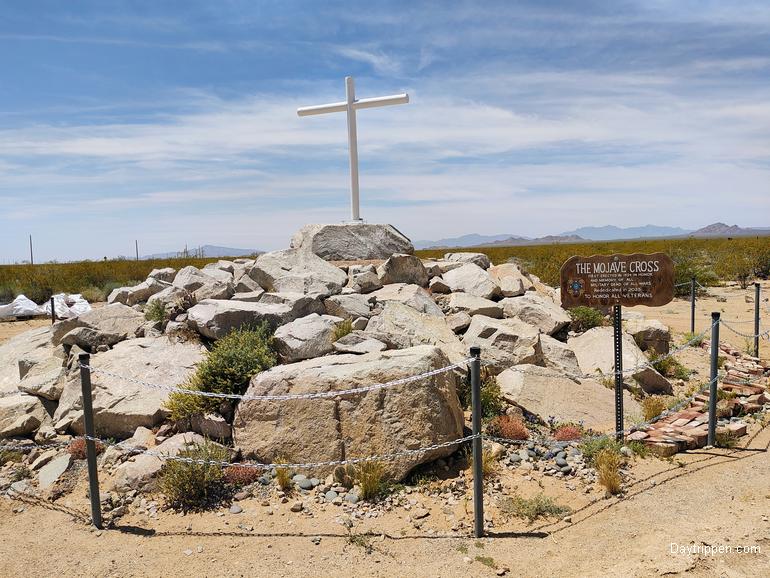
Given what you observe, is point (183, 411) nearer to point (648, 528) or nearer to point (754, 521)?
point (648, 528)

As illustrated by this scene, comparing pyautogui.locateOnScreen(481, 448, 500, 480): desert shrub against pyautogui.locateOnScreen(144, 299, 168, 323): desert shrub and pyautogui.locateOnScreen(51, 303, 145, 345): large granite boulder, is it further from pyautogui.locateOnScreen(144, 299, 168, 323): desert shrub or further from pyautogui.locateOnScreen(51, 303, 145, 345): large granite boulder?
pyautogui.locateOnScreen(51, 303, 145, 345): large granite boulder

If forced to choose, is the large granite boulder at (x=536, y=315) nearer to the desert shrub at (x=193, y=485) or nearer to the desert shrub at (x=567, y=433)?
the desert shrub at (x=567, y=433)

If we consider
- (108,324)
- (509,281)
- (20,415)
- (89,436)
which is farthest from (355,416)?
(509,281)

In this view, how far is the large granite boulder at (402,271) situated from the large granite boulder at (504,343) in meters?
2.80

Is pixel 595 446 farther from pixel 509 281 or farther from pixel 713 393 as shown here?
A: pixel 509 281

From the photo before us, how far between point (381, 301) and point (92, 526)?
6146 millimetres

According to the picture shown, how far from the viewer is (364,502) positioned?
19.9 feet

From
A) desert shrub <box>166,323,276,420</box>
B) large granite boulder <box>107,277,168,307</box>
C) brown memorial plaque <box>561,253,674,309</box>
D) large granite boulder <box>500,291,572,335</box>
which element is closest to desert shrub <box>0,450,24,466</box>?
desert shrub <box>166,323,276,420</box>

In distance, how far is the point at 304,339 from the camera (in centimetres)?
840

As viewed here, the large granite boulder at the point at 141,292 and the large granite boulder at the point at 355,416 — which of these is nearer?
the large granite boulder at the point at 355,416

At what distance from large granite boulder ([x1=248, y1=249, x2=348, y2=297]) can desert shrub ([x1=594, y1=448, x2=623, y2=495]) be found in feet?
17.9

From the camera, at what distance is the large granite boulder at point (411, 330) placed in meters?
8.79

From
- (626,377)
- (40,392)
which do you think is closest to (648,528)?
(626,377)

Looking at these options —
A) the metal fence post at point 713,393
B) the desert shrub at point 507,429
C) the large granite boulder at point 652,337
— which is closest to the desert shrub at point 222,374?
the desert shrub at point 507,429
